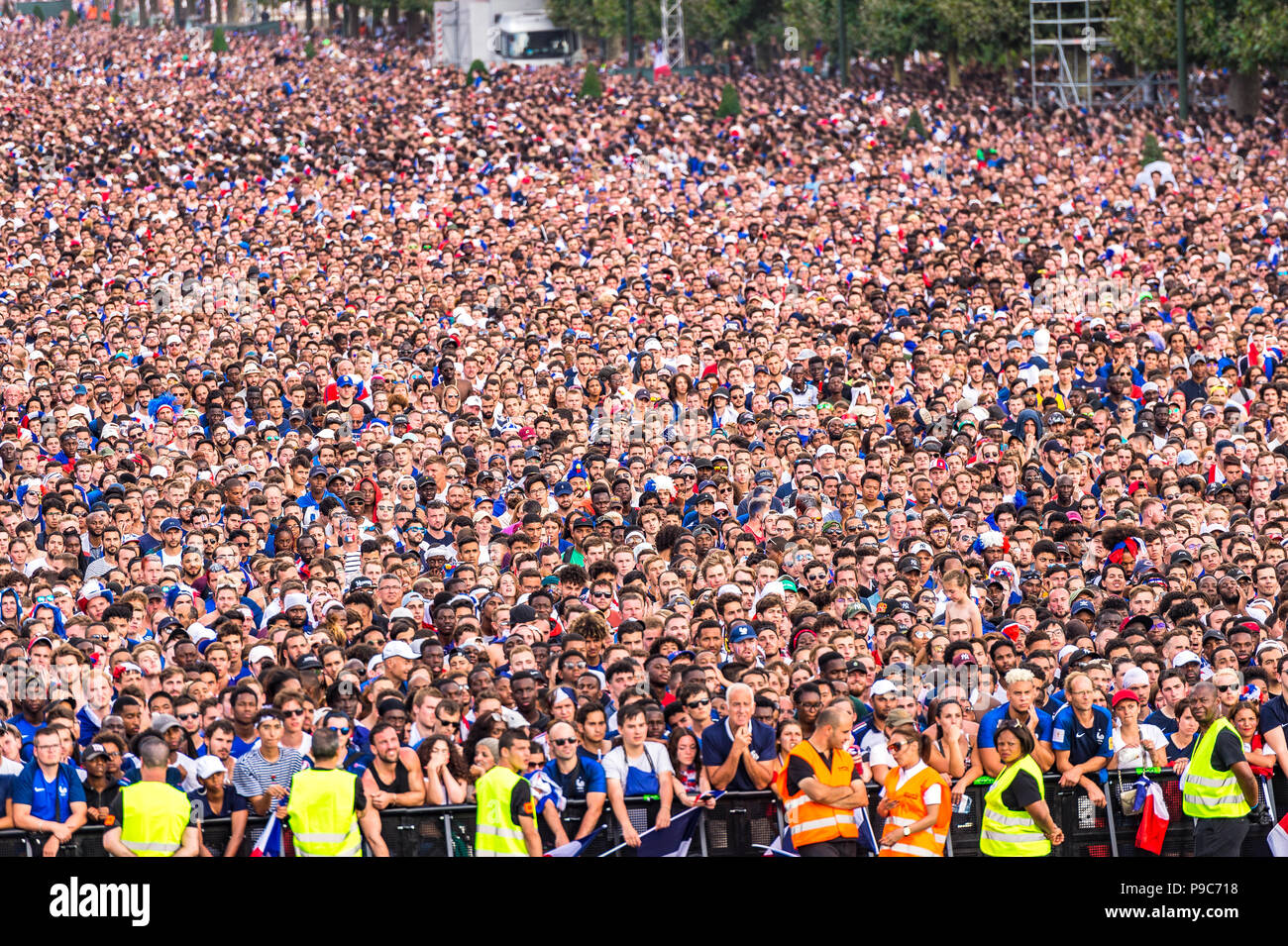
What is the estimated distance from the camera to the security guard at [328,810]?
9.48 meters

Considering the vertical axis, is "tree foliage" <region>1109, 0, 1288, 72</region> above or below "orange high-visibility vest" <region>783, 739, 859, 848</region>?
above

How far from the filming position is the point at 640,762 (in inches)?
396

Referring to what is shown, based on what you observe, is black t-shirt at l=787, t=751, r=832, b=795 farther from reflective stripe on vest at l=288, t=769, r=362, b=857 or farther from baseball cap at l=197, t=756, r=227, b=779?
baseball cap at l=197, t=756, r=227, b=779

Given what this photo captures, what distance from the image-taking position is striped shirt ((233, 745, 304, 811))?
404 inches

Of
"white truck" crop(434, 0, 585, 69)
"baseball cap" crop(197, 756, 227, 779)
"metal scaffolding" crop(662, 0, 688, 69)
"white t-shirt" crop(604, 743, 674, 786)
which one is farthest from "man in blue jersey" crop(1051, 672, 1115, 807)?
"white truck" crop(434, 0, 585, 69)

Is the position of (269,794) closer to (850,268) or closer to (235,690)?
(235,690)

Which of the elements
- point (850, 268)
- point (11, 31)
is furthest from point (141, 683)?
point (11, 31)

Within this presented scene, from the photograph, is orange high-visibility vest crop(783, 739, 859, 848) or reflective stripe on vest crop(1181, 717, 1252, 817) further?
reflective stripe on vest crop(1181, 717, 1252, 817)

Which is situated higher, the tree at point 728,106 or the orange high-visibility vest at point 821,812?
the tree at point 728,106

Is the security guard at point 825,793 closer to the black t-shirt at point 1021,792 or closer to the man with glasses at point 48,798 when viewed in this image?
the black t-shirt at point 1021,792

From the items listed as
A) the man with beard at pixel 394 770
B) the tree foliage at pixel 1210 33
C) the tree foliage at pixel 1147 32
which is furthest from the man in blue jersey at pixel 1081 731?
the tree foliage at pixel 1147 32

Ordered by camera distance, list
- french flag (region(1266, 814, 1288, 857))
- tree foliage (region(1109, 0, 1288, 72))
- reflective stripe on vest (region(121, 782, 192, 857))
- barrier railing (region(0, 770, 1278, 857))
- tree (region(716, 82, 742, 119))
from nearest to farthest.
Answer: reflective stripe on vest (region(121, 782, 192, 857))
barrier railing (region(0, 770, 1278, 857))
french flag (region(1266, 814, 1288, 857))
tree foliage (region(1109, 0, 1288, 72))
tree (region(716, 82, 742, 119))

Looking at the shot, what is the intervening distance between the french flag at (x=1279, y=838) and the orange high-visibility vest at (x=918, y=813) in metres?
1.62
